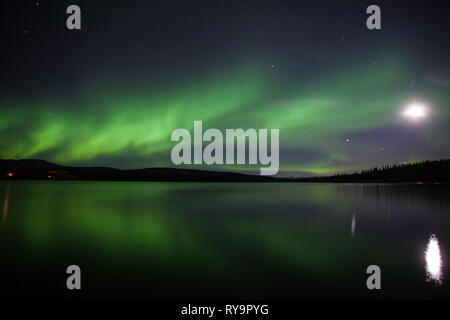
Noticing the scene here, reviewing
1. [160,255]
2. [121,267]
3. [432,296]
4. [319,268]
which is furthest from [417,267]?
[121,267]

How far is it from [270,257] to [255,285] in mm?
3261

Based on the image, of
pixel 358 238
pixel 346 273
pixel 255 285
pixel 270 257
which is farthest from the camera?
pixel 358 238

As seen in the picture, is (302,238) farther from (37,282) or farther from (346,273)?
(37,282)

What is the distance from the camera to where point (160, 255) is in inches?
479

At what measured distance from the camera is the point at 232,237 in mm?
16109

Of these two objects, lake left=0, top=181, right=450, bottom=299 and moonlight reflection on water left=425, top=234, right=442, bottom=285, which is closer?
lake left=0, top=181, right=450, bottom=299

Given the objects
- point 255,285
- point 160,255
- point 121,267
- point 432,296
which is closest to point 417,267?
point 432,296

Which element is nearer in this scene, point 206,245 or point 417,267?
point 417,267

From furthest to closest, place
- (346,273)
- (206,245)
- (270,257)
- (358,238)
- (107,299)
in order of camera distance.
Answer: (358,238) → (206,245) → (270,257) → (346,273) → (107,299)

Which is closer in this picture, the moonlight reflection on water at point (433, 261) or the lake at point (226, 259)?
the lake at point (226, 259)

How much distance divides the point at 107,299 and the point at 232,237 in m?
8.98

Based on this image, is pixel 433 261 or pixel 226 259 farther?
pixel 226 259
